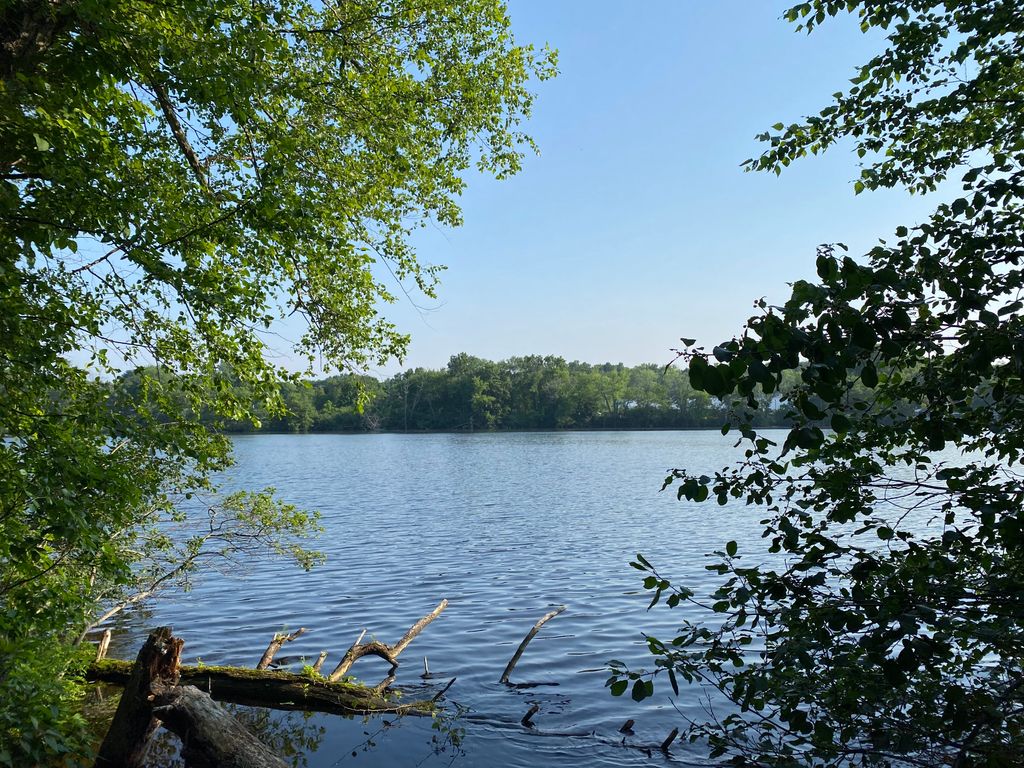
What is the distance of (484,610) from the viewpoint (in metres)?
16.2

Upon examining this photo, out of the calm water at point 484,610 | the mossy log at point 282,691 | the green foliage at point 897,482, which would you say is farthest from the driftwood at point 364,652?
the green foliage at point 897,482

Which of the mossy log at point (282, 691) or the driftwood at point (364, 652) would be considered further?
the driftwood at point (364, 652)

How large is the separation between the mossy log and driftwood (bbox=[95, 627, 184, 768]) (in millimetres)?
1614

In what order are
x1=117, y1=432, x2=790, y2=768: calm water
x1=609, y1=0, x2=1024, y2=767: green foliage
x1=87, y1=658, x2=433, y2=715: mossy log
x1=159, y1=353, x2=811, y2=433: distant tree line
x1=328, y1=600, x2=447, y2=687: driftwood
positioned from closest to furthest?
x1=609, y1=0, x2=1024, y2=767: green foliage < x1=117, y1=432, x2=790, y2=768: calm water < x1=87, y1=658, x2=433, y2=715: mossy log < x1=328, y1=600, x2=447, y2=687: driftwood < x1=159, y1=353, x2=811, y2=433: distant tree line

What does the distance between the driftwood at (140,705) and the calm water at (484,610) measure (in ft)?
6.06

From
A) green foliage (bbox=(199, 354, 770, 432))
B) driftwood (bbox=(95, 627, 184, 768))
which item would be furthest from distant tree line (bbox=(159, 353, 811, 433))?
driftwood (bbox=(95, 627, 184, 768))

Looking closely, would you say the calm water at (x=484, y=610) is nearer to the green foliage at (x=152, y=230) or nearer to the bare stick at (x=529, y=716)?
the bare stick at (x=529, y=716)

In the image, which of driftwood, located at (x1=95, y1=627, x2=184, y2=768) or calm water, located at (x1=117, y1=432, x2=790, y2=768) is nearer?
driftwood, located at (x1=95, y1=627, x2=184, y2=768)

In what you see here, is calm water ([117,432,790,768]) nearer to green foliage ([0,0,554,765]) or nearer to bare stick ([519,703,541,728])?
bare stick ([519,703,541,728])

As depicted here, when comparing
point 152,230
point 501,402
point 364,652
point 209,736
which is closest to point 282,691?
point 364,652

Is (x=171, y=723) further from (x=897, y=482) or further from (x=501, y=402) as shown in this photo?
(x=501, y=402)

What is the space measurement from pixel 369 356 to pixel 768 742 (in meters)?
8.43

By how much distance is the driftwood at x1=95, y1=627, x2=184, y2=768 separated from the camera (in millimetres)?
7840

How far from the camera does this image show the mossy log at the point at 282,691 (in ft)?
32.0
